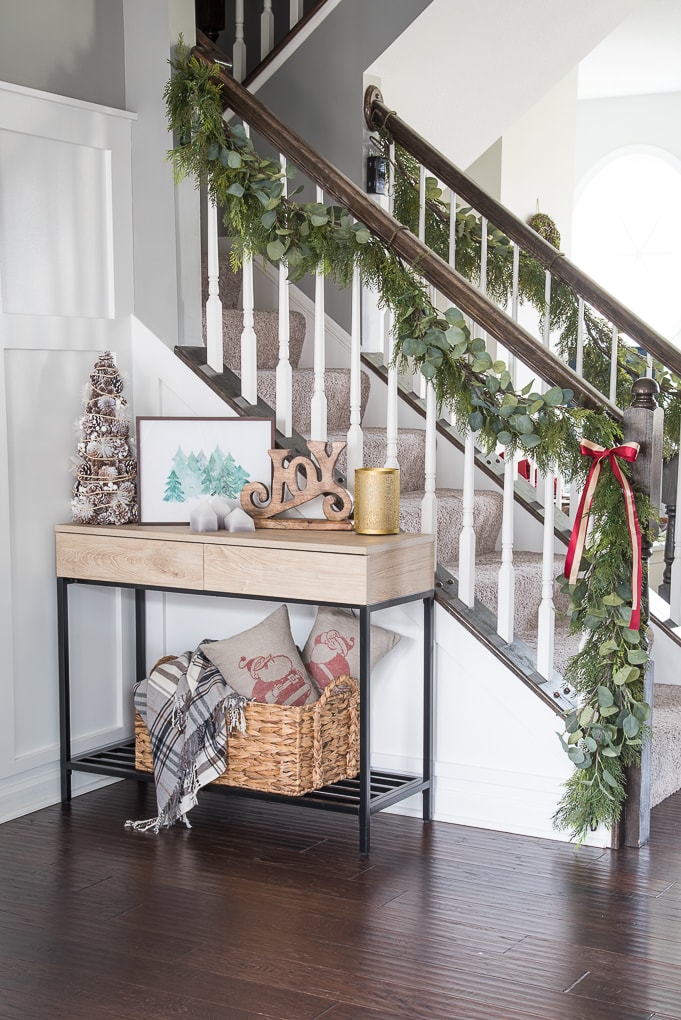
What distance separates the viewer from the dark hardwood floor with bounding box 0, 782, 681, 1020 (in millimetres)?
2322

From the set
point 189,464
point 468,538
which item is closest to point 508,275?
point 468,538

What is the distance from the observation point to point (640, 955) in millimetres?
2531

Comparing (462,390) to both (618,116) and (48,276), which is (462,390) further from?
(618,116)

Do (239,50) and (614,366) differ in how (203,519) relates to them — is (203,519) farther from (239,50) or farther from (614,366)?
(239,50)

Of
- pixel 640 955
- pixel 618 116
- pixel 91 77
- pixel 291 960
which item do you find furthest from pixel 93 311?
pixel 618 116

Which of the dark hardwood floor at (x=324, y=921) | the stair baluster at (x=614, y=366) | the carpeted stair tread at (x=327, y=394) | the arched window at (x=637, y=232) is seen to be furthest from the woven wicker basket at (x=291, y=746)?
the arched window at (x=637, y=232)

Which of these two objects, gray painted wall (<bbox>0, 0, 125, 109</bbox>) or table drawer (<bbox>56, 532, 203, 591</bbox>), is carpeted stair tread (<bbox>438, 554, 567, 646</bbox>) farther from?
gray painted wall (<bbox>0, 0, 125, 109</bbox>)

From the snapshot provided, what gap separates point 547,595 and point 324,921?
1049 millimetres

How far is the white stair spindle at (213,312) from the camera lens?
3613 mm

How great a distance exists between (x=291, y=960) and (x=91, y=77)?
2.55 meters

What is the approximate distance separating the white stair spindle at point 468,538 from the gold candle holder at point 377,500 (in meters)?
0.22

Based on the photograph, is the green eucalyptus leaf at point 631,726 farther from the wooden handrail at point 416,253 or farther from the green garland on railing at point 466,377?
the wooden handrail at point 416,253

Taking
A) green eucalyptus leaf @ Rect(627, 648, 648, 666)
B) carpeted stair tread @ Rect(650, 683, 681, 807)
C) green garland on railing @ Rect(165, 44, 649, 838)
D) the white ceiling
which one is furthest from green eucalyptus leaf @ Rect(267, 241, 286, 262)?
the white ceiling

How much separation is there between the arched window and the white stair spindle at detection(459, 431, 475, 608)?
230 inches
